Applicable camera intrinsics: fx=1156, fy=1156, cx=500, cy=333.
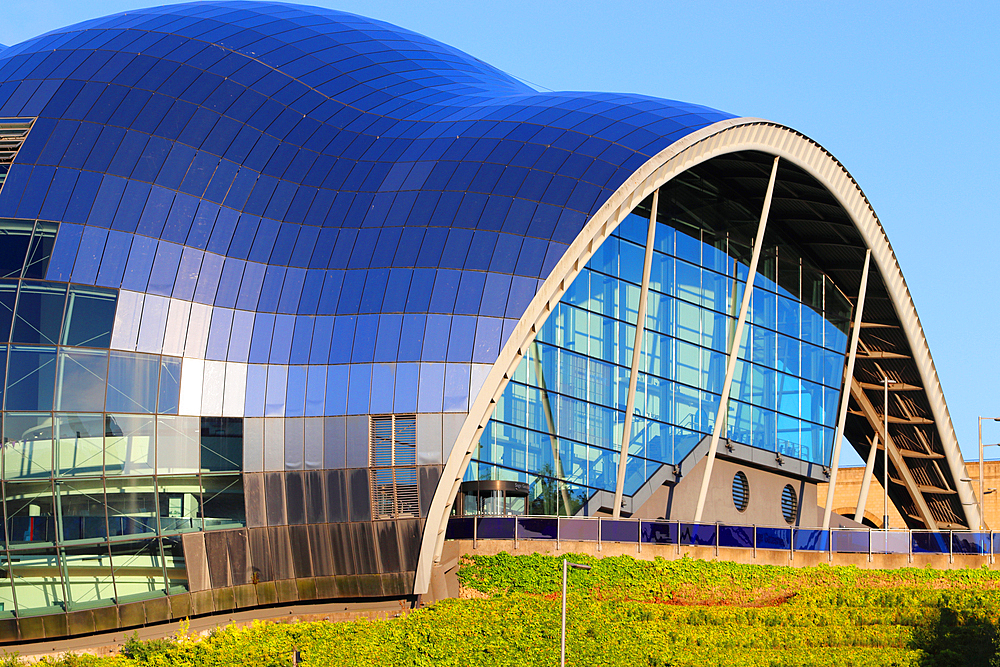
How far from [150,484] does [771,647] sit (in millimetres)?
19264

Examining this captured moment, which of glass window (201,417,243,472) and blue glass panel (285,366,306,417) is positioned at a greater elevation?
blue glass panel (285,366,306,417)

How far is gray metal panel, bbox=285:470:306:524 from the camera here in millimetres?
37750

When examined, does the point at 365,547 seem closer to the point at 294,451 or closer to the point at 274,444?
the point at 294,451

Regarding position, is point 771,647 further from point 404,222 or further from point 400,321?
point 404,222

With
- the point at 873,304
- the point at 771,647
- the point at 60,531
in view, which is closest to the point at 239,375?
the point at 60,531

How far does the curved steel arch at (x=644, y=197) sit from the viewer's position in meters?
37.6

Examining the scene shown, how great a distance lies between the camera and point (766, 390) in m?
55.7

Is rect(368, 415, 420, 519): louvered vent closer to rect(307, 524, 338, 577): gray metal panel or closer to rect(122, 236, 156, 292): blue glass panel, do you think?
rect(307, 524, 338, 577): gray metal panel

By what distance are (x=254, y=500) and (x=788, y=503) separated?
29.5 metres

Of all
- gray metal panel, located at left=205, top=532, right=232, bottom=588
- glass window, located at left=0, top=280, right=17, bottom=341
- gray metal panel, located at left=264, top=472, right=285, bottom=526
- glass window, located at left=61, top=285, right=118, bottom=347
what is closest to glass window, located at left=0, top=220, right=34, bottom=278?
glass window, located at left=0, top=280, right=17, bottom=341

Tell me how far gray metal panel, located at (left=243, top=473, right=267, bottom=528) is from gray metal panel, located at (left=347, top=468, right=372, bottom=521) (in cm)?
289

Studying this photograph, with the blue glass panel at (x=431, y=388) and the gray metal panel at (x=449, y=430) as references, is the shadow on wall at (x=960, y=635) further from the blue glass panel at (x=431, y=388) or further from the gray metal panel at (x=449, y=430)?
the blue glass panel at (x=431, y=388)

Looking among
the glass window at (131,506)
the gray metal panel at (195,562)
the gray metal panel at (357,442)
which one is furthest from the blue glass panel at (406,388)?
the glass window at (131,506)

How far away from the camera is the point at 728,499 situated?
174 feet
